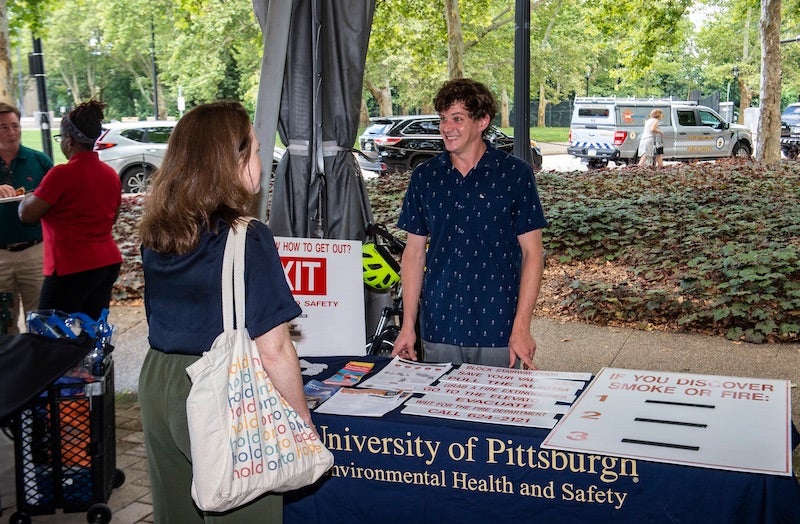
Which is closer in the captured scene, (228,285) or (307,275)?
(228,285)

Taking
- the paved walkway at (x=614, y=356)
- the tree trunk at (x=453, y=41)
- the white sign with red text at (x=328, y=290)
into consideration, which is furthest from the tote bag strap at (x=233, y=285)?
the tree trunk at (x=453, y=41)

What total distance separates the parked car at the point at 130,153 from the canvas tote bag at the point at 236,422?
1739 centimetres

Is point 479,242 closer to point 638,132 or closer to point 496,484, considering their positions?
point 496,484

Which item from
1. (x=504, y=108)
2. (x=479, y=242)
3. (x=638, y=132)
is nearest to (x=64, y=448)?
(x=479, y=242)

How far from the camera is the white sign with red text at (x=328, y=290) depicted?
14.2ft

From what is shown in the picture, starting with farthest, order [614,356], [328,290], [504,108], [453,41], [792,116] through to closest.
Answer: [504,108] < [792,116] < [453,41] < [614,356] < [328,290]

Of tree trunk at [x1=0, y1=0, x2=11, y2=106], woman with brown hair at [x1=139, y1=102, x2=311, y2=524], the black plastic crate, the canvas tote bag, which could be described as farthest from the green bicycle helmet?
tree trunk at [x1=0, y1=0, x2=11, y2=106]

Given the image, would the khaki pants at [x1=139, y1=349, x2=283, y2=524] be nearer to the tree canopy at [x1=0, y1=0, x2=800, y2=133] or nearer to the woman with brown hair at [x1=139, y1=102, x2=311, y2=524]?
the woman with brown hair at [x1=139, y1=102, x2=311, y2=524]

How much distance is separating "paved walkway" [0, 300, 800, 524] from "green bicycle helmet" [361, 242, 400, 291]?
1.67m

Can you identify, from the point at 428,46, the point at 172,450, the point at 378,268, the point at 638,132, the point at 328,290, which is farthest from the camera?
the point at 638,132

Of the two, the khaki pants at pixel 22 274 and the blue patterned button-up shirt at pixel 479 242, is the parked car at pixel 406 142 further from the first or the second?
the blue patterned button-up shirt at pixel 479 242

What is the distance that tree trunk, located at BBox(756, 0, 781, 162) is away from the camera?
19547 millimetres

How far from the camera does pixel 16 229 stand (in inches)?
215

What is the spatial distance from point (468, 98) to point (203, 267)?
1.55 m
